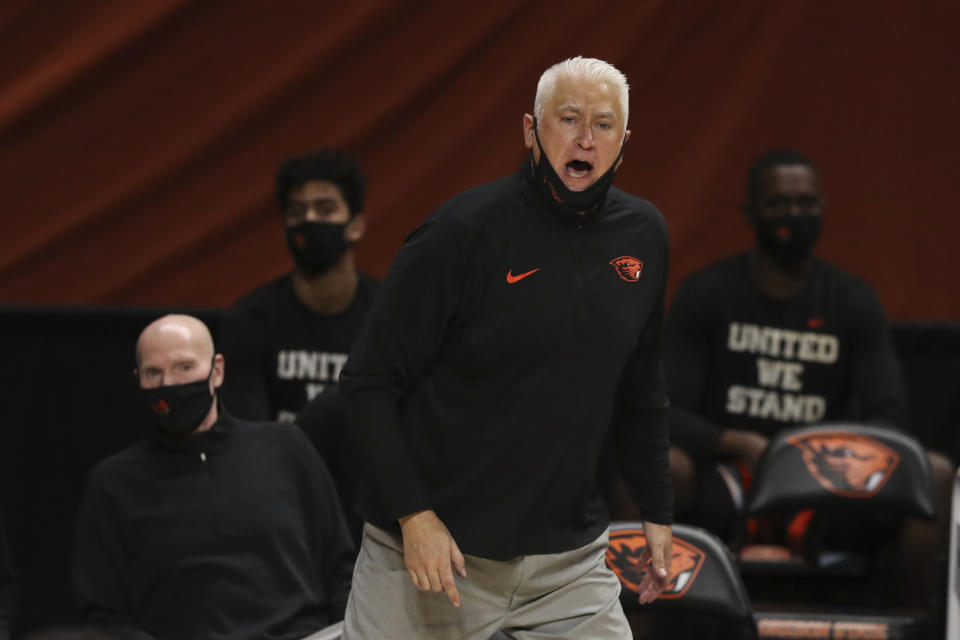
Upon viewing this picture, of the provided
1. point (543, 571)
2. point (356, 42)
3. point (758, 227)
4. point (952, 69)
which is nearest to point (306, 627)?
→ point (543, 571)

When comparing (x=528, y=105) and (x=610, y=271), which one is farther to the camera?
(x=528, y=105)

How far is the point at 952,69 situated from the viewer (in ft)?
13.9

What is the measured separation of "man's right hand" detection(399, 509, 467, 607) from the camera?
1764mm

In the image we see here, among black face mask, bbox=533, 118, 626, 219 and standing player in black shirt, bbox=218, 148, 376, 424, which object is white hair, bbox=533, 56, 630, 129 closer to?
black face mask, bbox=533, 118, 626, 219

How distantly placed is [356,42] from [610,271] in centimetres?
243

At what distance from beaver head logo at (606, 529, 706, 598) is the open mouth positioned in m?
0.85

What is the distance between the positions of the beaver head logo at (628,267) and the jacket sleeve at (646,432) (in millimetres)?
147

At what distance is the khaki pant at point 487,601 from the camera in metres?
1.90

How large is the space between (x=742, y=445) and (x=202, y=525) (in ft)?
4.92

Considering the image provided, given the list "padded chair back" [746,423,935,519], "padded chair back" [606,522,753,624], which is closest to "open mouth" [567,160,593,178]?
"padded chair back" [606,522,753,624]

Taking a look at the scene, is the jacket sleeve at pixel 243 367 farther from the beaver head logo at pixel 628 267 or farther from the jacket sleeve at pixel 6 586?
the beaver head logo at pixel 628 267

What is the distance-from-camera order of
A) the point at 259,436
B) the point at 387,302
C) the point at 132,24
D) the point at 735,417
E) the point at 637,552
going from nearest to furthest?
the point at 387,302 → the point at 637,552 → the point at 259,436 → the point at 735,417 → the point at 132,24

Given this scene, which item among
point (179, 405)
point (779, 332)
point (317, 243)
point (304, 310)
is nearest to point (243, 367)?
point (304, 310)

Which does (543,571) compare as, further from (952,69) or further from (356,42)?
(952,69)
